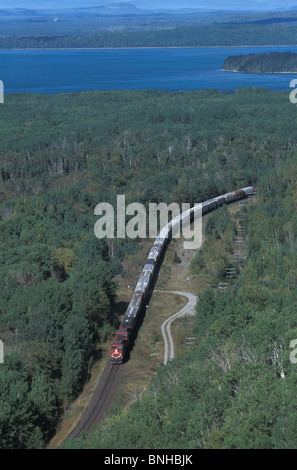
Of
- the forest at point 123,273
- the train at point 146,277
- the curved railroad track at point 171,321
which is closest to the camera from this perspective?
the forest at point 123,273

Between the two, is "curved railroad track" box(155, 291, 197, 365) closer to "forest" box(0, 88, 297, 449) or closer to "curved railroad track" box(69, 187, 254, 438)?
"curved railroad track" box(69, 187, 254, 438)

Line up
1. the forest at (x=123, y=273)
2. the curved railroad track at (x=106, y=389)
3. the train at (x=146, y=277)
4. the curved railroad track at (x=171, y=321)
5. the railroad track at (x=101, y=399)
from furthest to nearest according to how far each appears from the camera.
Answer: the curved railroad track at (x=171, y=321) → the train at (x=146, y=277) → the curved railroad track at (x=106, y=389) → the railroad track at (x=101, y=399) → the forest at (x=123, y=273)

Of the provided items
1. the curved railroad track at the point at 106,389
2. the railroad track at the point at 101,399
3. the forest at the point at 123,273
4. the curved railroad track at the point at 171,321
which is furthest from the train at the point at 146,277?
the curved railroad track at the point at 171,321

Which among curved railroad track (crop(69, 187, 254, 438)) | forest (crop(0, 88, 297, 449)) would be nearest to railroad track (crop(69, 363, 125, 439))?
curved railroad track (crop(69, 187, 254, 438))

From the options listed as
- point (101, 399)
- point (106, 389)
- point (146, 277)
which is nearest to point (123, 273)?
point (146, 277)

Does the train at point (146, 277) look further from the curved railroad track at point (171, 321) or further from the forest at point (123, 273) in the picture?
the curved railroad track at point (171, 321)

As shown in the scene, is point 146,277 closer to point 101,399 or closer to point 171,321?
point 171,321

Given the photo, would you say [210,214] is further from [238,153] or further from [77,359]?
[77,359]
